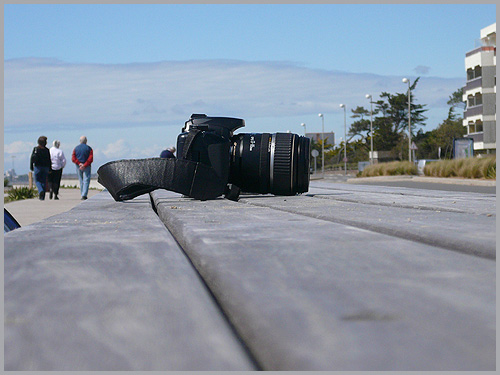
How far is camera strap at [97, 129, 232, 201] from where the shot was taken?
12.0 feet

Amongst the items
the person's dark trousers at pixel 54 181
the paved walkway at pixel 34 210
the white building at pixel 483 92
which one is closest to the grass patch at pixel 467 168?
the person's dark trousers at pixel 54 181

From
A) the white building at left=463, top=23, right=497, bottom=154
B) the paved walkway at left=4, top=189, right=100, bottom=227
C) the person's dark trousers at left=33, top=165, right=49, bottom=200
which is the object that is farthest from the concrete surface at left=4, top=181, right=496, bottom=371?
the white building at left=463, top=23, right=497, bottom=154

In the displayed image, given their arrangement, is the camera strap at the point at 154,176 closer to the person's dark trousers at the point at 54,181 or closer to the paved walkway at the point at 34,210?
the paved walkway at the point at 34,210

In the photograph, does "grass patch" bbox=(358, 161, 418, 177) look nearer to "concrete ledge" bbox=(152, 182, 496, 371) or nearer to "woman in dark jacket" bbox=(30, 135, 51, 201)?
"woman in dark jacket" bbox=(30, 135, 51, 201)

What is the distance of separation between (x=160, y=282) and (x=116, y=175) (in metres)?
2.81

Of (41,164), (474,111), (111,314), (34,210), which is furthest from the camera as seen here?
(474,111)

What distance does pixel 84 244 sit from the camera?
1466mm

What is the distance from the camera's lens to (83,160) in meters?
13.2

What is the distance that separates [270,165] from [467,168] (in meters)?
21.7

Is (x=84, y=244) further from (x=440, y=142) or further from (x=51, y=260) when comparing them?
(x=440, y=142)

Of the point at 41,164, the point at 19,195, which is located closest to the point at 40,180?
the point at 41,164

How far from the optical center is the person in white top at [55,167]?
14.3 meters

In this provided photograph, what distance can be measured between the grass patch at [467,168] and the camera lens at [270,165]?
60.1ft

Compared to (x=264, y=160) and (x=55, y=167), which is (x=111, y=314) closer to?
(x=264, y=160)
